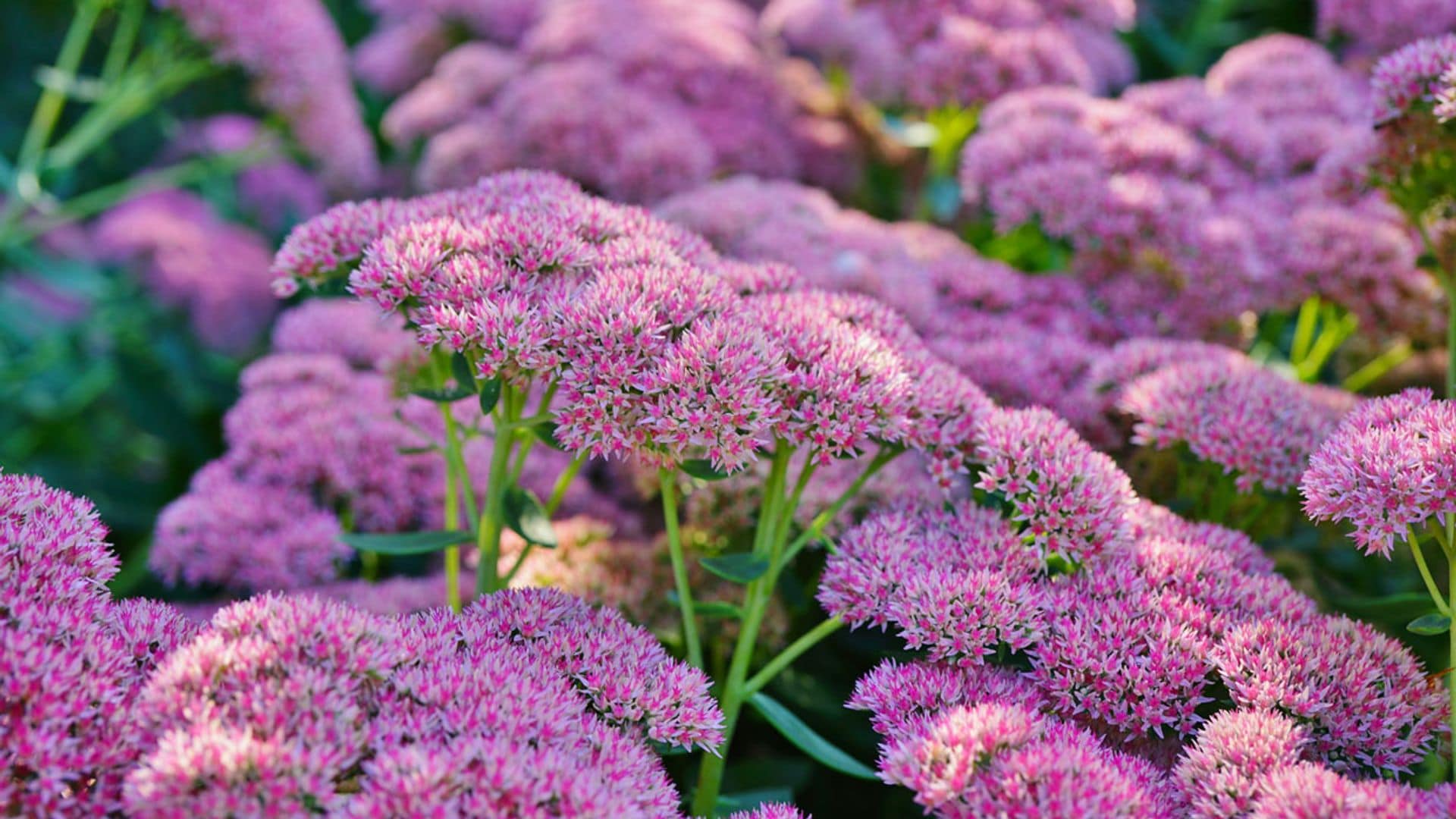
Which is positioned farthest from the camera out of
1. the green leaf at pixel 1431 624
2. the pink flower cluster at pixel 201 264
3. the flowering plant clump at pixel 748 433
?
the pink flower cluster at pixel 201 264

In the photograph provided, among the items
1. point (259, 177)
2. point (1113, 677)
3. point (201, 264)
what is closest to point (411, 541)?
point (1113, 677)

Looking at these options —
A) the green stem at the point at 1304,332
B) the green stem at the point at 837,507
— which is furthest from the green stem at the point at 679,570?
the green stem at the point at 1304,332

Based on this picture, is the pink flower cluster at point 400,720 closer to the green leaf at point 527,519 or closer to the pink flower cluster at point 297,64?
the green leaf at point 527,519

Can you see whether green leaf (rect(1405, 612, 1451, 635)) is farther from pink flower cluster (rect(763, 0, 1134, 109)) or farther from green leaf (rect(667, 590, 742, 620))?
pink flower cluster (rect(763, 0, 1134, 109))

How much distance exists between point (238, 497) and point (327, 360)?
1.15ft

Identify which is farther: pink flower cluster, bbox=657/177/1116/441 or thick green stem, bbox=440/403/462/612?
pink flower cluster, bbox=657/177/1116/441

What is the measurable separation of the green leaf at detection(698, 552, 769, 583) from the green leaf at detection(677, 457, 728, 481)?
8 cm

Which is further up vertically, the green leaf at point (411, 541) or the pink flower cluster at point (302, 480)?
the green leaf at point (411, 541)

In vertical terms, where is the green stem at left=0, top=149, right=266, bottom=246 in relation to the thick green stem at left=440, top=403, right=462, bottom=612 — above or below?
above

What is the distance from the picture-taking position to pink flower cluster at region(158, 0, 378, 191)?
211 centimetres

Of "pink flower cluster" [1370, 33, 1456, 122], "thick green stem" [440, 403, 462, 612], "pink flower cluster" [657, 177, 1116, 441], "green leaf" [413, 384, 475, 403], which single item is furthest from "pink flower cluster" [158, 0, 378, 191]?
"pink flower cluster" [1370, 33, 1456, 122]

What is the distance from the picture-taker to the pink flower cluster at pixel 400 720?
745mm

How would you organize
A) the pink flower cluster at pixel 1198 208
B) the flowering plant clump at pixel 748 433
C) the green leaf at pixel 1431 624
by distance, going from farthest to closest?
the pink flower cluster at pixel 1198 208
the green leaf at pixel 1431 624
the flowering plant clump at pixel 748 433

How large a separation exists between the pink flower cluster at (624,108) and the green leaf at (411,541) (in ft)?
3.57
